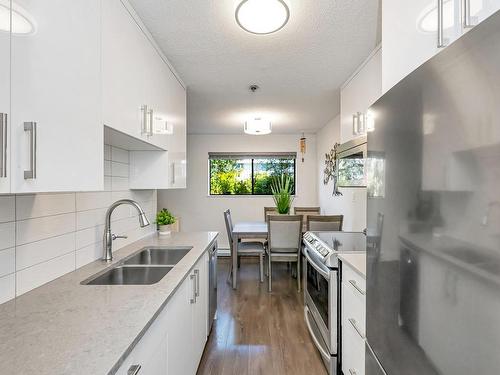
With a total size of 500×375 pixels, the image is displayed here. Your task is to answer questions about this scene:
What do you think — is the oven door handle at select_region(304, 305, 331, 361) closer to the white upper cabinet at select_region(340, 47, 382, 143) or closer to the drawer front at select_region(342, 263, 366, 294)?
the drawer front at select_region(342, 263, 366, 294)

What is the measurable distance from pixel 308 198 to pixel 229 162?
169 cm

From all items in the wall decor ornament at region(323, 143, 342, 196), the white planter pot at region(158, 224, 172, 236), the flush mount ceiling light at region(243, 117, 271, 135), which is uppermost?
the flush mount ceiling light at region(243, 117, 271, 135)

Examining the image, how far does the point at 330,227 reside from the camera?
134 inches

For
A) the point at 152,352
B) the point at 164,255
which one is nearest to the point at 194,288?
the point at 164,255

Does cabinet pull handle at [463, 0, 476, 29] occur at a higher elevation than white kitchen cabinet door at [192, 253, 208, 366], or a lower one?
higher

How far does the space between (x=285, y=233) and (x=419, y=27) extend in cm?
289

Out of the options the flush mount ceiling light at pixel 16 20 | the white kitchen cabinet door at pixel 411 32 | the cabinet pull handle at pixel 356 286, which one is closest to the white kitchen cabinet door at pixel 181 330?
the cabinet pull handle at pixel 356 286

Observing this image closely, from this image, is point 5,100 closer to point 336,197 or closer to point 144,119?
point 144,119

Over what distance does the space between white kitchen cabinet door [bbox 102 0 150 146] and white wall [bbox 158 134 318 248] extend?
369cm

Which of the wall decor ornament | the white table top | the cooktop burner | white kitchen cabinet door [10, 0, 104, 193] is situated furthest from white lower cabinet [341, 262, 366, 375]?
the wall decor ornament

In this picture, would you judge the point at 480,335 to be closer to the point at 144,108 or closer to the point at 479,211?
the point at 479,211

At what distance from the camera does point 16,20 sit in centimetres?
77

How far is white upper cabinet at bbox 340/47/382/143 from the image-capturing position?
2033mm

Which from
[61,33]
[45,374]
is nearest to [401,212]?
[45,374]
